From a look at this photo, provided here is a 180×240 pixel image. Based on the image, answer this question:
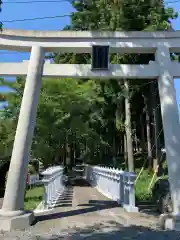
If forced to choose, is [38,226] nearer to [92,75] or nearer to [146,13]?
[92,75]

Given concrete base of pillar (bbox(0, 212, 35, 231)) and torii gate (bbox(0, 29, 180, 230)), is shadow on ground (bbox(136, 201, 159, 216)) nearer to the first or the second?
torii gate (bbox(0, 29, 180, 230))

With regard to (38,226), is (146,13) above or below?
above

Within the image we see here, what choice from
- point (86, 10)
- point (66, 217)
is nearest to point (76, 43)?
point (66, 217)

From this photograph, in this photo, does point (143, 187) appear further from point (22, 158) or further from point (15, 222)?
point (15, 222)

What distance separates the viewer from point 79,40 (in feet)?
26.3

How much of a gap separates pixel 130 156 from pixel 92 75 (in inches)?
352

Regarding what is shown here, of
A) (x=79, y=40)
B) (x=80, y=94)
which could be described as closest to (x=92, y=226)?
(x=79, y=40)

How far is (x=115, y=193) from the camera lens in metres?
10.5

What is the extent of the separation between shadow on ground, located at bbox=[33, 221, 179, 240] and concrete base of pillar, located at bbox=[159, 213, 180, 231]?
0.31 metres

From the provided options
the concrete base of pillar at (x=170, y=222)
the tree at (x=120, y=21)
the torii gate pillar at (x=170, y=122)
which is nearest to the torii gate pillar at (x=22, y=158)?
the concrete base of pillar at (x=170, y=222)

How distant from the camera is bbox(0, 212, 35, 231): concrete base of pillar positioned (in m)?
6.44

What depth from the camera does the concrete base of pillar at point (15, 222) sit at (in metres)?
6.44

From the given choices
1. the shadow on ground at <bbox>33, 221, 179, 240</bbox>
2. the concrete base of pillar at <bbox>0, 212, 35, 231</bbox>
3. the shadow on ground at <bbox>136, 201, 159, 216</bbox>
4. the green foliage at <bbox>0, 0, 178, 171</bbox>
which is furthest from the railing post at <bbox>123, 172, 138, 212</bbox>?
the green foliage at <bbox>0, 0, 178, 171</bbox>

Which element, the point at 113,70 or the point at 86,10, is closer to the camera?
the point at 113,70
